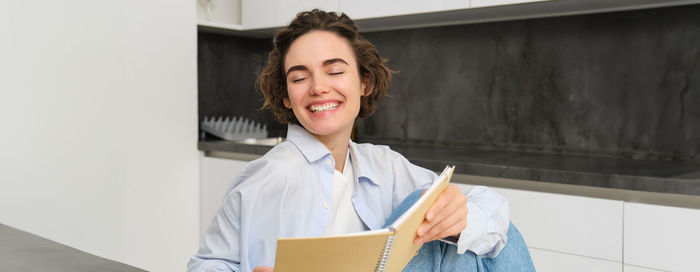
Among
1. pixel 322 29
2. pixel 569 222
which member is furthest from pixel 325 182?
pixel 569 222

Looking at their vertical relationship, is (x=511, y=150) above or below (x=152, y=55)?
below

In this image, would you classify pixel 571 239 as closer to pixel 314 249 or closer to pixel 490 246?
pixel 490 246

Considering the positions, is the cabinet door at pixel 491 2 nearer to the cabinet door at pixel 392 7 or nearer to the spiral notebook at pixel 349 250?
the cabinet door at pixel 392 7

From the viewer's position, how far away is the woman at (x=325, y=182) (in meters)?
0.92

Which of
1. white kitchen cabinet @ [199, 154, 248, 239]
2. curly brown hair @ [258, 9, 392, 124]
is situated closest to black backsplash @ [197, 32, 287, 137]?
white kitchen cabinet @ [199, 154, 248, 239]

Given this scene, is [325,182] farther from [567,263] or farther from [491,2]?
[491,2]

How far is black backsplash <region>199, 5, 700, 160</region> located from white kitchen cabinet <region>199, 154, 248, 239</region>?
2.20 feet

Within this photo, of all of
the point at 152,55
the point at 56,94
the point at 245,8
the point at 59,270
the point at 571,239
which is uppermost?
the point at 245,8

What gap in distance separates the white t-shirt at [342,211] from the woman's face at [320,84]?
110 mm

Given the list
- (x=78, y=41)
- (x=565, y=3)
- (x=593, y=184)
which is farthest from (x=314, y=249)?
(x=78, y=41)

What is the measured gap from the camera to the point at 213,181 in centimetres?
249

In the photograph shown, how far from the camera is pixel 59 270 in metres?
0.79

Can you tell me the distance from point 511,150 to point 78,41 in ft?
5.51

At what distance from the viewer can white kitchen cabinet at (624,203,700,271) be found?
1.48 meters
